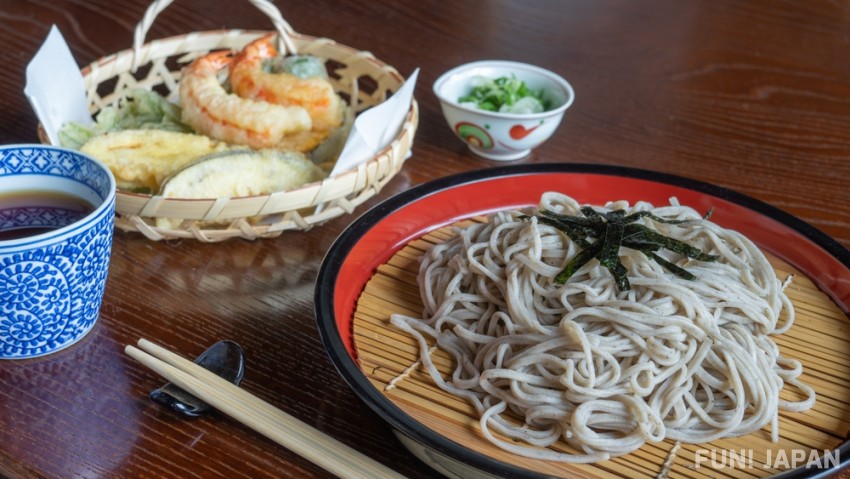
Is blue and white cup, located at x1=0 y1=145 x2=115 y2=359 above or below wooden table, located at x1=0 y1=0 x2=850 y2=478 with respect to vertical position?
above

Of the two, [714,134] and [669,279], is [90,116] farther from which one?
[714,134]

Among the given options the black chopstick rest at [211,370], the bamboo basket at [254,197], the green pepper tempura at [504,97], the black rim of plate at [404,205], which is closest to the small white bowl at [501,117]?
the green pepper tempura at [504,97]

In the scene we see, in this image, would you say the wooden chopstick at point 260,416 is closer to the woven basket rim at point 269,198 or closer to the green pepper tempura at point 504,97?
the woven basket rim at point 269,198

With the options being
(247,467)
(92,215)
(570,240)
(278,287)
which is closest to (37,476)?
(247,467)

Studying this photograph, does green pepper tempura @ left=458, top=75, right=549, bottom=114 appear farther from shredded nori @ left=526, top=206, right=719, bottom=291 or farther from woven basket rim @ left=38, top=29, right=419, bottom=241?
shredded nori @ left=526, top=206, right=719, bottom=291

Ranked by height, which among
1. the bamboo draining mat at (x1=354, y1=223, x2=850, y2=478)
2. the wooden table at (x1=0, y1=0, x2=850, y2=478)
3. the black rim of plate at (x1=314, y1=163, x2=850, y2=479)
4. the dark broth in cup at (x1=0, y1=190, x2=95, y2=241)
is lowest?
the wooden table at (x1=0, y1=0, x2=850, y2=478)

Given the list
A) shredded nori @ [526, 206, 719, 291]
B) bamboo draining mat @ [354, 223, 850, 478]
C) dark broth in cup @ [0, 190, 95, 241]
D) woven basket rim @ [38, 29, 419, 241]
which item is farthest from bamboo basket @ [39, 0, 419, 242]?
shredded nori @ [526, 206, 719, 291]
